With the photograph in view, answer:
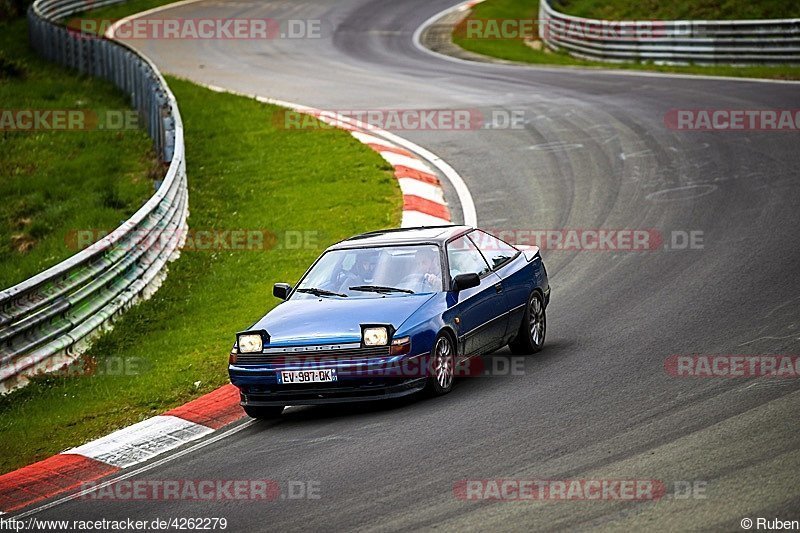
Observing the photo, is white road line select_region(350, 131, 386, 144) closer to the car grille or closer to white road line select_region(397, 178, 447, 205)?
white road line select_region(397, 178, 447, 205)

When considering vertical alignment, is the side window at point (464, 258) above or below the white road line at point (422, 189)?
above

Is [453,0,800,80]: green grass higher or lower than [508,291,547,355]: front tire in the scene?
higher

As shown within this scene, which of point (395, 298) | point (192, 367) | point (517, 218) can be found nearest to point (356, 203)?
point (517, 218)

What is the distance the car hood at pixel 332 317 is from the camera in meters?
9.53

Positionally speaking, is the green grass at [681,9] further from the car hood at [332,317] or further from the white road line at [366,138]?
the car hood at [332,317]

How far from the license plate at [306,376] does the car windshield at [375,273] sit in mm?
1129

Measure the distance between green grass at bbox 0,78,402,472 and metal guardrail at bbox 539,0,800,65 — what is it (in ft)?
→ 33.4

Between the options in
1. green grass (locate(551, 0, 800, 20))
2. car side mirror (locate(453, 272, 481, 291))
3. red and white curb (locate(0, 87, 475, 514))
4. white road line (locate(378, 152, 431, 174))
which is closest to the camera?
red and white curb (locate(0, 87, 475, 514))

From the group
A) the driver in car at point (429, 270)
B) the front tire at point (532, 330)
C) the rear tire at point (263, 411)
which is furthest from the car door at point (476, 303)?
the rear tire at point (263, 411)

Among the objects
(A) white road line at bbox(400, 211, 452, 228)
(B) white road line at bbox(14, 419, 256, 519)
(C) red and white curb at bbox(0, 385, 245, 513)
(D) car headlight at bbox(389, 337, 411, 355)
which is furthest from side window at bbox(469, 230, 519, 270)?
(A) white road line at bbox(400, 211, 452, 228)

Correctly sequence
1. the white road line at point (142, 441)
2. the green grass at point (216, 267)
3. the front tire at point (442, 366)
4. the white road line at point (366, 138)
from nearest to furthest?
1. the white road line at point (142, 441)
2. the front tire at point (442, 366)
3. the green grass at point (216, 267)
4. the white road line at point (366, 138)

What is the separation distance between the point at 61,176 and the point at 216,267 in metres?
5.97

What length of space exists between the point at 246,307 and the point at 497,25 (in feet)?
88.0

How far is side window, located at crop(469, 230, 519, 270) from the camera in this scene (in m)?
11.3
